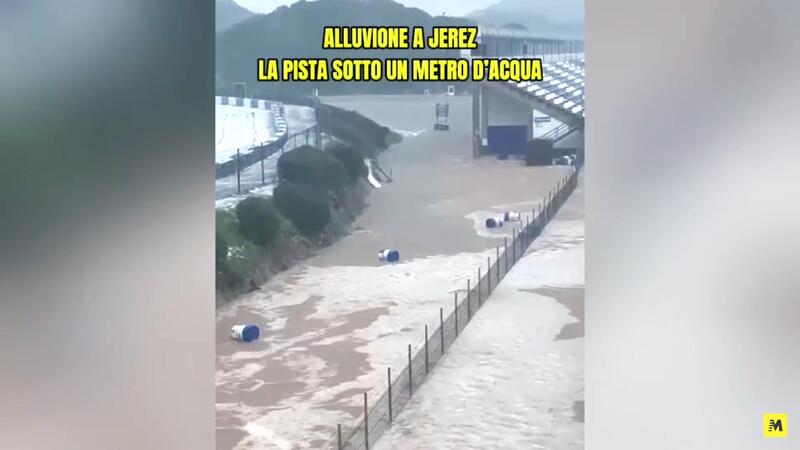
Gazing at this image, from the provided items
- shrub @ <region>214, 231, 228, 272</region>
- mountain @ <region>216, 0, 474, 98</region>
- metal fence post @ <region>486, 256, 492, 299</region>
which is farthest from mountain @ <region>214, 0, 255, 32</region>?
metal fence post @ <region>486, 256, 492, 299</region>

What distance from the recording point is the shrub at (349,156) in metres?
2.73

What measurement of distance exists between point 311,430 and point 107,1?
4.98 feet

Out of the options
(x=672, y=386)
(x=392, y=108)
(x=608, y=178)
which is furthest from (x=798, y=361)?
(x=392, y=108)

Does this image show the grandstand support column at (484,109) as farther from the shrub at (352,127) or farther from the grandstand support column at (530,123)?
the shrub at (352,127)

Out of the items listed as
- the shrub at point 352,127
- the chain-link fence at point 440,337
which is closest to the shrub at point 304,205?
the shrub at point 352,127

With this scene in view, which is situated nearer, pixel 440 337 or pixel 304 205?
pixel 440 337

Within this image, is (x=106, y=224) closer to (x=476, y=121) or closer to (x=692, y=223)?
(x=476, y=121)

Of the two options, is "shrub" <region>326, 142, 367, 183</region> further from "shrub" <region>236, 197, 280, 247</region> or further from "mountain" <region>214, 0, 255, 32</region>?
"mountain" <region>214, 0, 255, 32</region>

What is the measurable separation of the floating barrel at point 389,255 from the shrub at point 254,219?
1.14 feet

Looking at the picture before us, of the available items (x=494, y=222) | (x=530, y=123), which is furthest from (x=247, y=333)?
(x=530, y=123)

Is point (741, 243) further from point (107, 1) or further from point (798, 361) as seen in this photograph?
point (107, 1)

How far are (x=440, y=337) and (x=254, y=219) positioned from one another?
27.8 inches

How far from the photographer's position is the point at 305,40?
2.72m

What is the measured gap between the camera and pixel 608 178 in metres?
2.54
